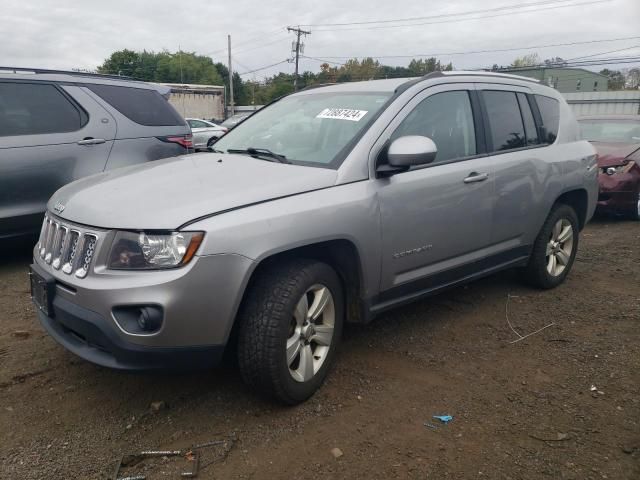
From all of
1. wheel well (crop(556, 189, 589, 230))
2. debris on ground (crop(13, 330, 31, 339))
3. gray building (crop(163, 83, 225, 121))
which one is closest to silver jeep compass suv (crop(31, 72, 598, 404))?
wheel well (crop(556, 189, 589, 230))

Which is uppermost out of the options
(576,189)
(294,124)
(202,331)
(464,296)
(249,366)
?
(294,124)

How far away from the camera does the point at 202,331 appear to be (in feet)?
8.00

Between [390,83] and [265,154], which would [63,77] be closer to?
[265,154]

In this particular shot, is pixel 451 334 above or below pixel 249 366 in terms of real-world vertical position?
below

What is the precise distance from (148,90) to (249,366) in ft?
14.0

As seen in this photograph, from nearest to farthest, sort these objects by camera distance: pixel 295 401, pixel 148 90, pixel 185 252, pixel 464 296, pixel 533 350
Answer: pixel 185 252 → pixel 295 401 → pixel 533 350 → pixel 464 296 → pixel 148 90

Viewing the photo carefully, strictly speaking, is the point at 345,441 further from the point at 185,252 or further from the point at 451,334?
the point at 451,334

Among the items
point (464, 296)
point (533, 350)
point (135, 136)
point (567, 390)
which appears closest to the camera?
point (567, 390)

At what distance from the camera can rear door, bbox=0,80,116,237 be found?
15.5 feet

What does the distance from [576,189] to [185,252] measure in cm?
375

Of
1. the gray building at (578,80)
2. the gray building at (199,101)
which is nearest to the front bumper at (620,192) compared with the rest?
the gray building at (199,101)

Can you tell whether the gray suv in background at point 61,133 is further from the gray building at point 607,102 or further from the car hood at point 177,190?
the gray building at point 607,102

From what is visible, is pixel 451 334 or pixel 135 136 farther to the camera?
pixel 135 136

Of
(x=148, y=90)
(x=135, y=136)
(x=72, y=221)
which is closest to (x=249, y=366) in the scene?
(x=72, y=221)
